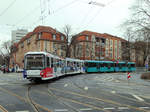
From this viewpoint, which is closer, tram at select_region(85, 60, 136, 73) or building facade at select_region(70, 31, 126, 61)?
tram at select_region(85, 60, 136, 73)

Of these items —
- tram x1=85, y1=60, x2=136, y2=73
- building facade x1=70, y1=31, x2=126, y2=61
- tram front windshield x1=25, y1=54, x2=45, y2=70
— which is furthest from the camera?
building facade x1=70, y1=31, x2=126, y2=61

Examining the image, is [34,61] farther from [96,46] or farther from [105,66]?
[96,46]

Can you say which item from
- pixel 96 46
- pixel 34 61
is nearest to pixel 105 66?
pixel 96 46

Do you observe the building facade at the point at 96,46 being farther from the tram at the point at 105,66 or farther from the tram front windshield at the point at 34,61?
the tram front windshield at the point at 34,61

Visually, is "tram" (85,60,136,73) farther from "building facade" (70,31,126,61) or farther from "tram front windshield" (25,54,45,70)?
"tram front windshield" (25,54,45,70)

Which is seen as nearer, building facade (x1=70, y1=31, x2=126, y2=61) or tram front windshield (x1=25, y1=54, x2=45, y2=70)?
tram front windshield (x1=25, y1=54, x2=45, y2=70)

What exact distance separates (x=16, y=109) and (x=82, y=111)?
96.1 inches

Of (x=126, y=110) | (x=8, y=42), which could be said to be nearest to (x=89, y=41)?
(x=8, y=42)

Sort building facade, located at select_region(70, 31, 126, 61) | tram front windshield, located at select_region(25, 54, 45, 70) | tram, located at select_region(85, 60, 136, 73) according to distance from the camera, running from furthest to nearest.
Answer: building facade, located at select_region(70, 31, 126, 61) → tram, located at select_region(85, 60, 136, 73) → tram front windshield, located at select_region(25, 54, 45, 70)

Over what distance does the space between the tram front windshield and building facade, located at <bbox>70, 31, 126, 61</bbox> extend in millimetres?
39340

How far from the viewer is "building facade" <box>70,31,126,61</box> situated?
59750mm

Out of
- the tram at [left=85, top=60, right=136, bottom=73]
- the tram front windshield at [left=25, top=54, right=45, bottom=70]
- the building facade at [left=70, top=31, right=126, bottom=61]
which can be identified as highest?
the building facade at [left=70, top=31, right=126, bottom=61]

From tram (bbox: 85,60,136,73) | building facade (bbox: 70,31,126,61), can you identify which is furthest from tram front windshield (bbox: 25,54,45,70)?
building facade (bbox: 70,31,126,61)

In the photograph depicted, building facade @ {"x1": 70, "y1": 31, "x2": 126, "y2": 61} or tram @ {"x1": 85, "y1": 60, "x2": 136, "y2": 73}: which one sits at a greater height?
building facade @ {"x1": 70, "y1": 31, "x2": 126, "y2": 61}
